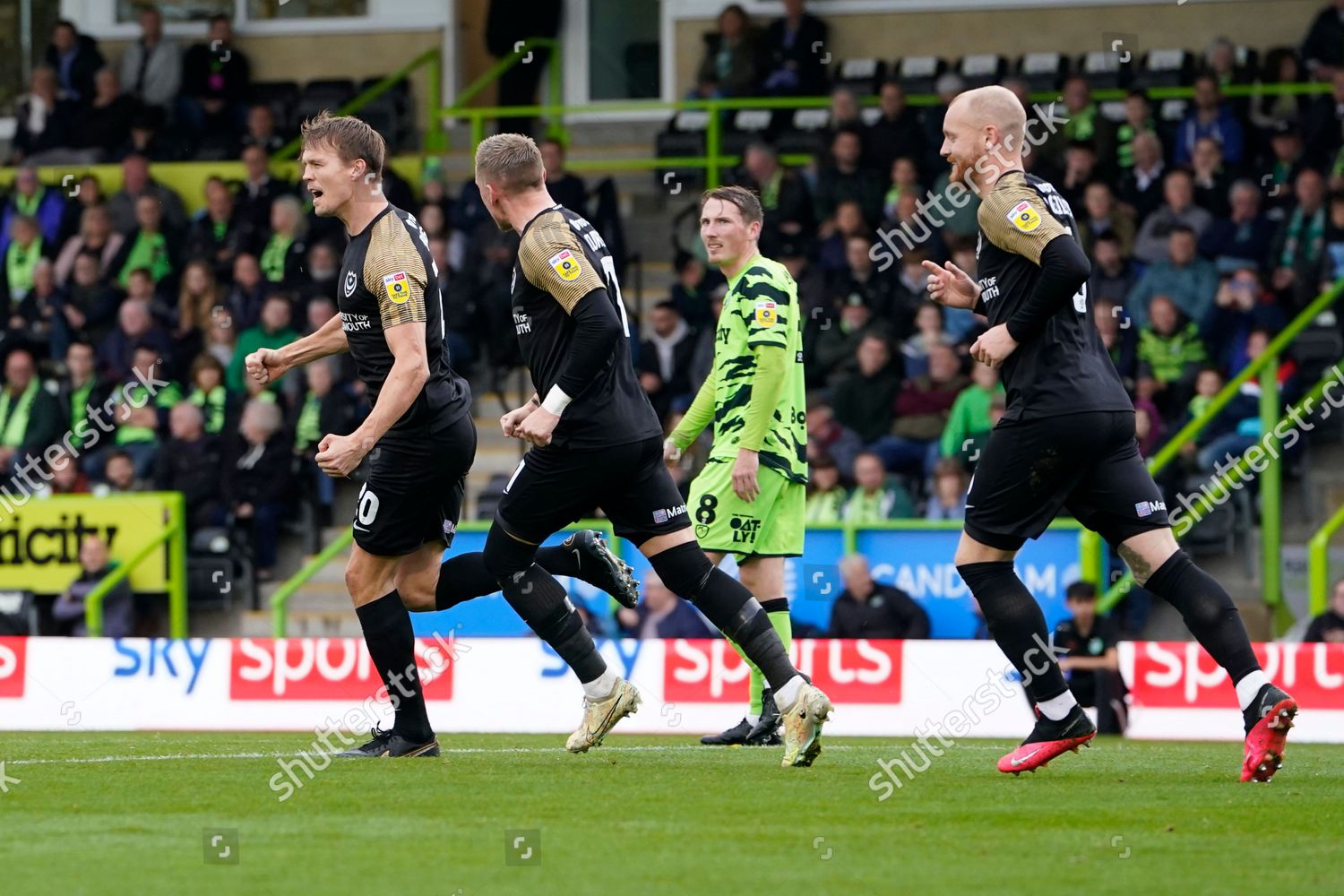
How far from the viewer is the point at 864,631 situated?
44.0 feet

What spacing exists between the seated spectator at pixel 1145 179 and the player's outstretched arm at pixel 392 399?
9845mm

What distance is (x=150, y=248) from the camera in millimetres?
19375

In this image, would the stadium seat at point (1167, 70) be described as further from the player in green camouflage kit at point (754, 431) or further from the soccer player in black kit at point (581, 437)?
the soccer player in black kit at point (581, 437)

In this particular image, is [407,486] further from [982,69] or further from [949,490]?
[982,69]

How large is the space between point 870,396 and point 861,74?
5.11m

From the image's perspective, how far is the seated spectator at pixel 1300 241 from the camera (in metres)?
15.2

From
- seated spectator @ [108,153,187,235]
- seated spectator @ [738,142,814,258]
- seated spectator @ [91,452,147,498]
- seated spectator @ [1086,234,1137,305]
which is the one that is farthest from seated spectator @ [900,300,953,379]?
seated spectator @ [108,153,187,235]

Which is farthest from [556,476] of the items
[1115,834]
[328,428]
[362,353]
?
[328,428]

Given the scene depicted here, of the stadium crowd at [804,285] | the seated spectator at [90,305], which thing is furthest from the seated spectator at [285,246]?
the seated spectator at [90,305]

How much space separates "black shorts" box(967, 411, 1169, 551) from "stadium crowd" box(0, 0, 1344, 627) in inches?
269

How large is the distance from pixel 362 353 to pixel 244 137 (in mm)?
13005

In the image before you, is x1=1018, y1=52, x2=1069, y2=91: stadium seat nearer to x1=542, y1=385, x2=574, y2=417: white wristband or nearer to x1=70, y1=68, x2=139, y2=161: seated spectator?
x1=70, y1=68, x2=139, y2=161: seated spectator

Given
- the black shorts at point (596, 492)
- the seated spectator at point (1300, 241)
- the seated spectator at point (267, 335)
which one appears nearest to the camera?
the black shorts at point (596, 492)

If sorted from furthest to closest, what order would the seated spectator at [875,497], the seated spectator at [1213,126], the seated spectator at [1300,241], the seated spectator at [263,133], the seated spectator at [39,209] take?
the seated spectator at [263,133], the seated spectator at [39,209], the seated spectator at [1213,126], the seated spectator at [1300,241], the seated spectator at [875,497]
